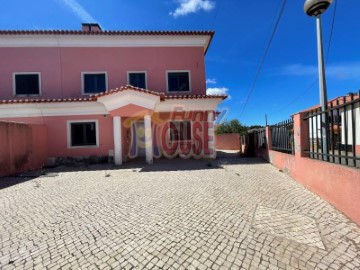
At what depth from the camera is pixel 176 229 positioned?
146 inches

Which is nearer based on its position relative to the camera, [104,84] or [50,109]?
[50,109]

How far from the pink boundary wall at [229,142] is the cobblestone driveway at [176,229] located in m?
20.6

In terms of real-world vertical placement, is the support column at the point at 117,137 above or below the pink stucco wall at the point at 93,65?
below

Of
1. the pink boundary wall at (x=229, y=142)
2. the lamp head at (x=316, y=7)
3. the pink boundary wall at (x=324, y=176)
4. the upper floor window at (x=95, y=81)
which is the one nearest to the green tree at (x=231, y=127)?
the pink boundary wall at (x=229, y=142)

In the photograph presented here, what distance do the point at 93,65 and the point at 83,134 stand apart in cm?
477

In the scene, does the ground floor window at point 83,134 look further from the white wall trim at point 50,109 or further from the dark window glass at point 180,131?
the dark window glass at point 180,131

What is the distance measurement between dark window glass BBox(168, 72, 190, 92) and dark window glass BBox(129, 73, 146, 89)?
1.75 m

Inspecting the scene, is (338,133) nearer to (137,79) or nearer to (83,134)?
(137,79)

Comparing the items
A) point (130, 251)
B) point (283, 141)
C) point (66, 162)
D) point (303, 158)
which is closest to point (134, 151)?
point (66, 162)

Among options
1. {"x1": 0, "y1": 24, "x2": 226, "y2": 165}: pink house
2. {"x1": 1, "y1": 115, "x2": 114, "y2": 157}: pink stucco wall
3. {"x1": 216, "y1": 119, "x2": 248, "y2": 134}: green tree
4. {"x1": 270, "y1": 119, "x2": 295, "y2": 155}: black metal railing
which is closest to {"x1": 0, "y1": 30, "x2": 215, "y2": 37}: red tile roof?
{"x1": 0, "y1": 24, "x2": 226, "y2": 165}: pink house

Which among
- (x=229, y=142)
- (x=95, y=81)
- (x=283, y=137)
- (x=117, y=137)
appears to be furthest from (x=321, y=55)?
(x=229, y=142)

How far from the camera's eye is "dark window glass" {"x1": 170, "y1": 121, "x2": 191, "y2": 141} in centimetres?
1384

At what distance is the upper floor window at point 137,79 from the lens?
47.8 ft

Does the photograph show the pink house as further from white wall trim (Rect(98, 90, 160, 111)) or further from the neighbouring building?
the neighbouring building
